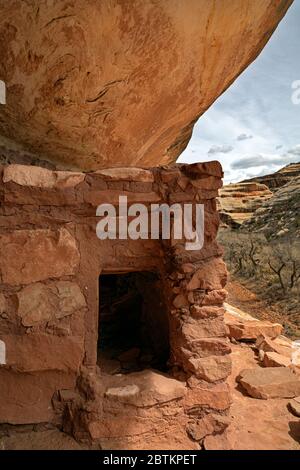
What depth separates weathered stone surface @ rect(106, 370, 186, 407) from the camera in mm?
1685

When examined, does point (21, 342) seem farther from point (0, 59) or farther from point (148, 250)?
point (0, 59)

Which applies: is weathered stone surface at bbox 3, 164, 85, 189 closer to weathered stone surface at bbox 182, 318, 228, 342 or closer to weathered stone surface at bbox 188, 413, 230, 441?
weathered stone surface at bbox 182, 318, 228, 342

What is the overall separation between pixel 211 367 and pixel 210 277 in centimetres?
49

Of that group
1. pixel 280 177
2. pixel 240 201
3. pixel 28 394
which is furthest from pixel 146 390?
pixel 280 177

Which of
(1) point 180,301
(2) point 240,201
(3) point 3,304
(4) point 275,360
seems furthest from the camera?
(2) point 240,201

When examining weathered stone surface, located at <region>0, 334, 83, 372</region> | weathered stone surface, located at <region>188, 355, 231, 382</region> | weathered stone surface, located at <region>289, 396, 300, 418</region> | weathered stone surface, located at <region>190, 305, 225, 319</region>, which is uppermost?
weathered stone surface, located at <region>190, 305, 225, 319</region>

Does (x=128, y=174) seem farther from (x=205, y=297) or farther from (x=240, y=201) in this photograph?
(x=240, y=201)

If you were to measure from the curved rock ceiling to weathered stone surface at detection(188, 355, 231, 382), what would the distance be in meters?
2.05

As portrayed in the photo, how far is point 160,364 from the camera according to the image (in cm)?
229

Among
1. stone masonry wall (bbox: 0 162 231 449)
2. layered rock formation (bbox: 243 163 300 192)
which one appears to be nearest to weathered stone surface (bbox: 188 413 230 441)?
stone masonry wall (bbox: 0 162 231 449)

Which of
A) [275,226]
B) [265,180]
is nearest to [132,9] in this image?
[275,226]

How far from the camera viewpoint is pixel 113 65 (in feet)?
8.25

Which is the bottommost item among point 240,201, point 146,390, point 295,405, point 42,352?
point 295,405

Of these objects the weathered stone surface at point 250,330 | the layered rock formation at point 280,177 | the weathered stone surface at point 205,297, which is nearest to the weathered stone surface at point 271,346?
the weathered stone surface at point 250,330
